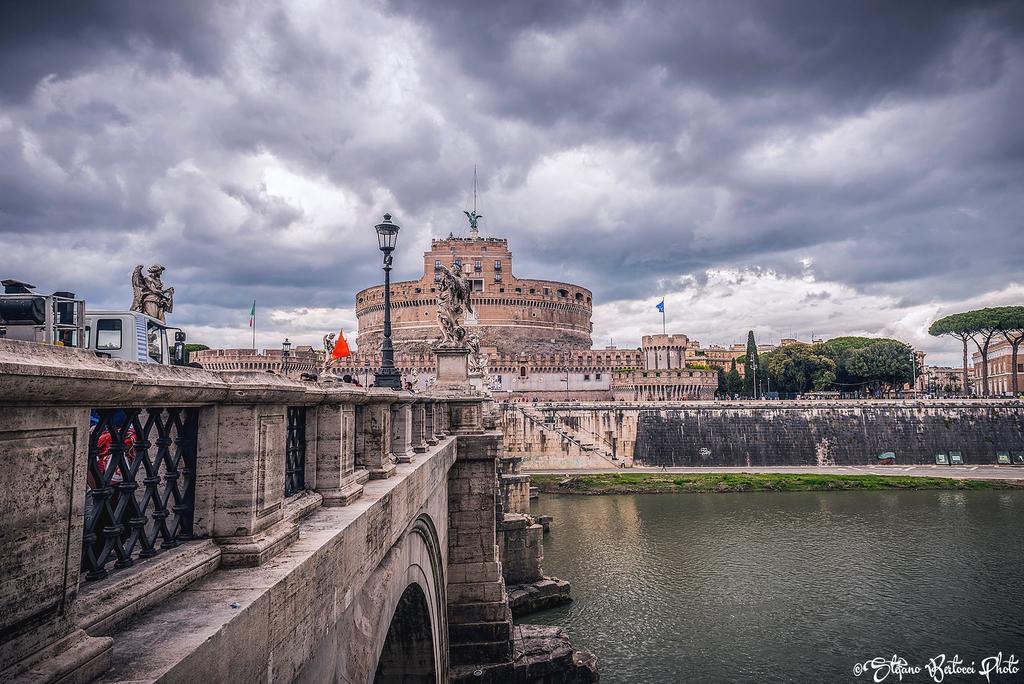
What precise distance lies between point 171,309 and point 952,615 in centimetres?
1973

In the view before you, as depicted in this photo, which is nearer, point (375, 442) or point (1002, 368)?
point (375, 442)

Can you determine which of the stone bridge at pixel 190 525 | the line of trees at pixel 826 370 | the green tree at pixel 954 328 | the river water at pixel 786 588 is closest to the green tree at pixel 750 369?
the line of trees at pixel 826 370

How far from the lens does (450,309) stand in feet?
44.8

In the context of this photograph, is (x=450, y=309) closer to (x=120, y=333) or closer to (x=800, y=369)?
(x=120, y=333)

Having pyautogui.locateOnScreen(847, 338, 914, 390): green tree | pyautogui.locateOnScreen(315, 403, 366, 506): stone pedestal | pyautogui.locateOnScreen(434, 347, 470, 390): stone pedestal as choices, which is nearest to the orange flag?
pyautogui.locateOnScreen(434, 347, 470, 390): stone pedestal

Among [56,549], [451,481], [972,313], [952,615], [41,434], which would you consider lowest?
[952,615]

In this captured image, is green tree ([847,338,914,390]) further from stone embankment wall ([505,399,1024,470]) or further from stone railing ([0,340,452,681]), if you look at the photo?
stone railing ([0,340,452,681])

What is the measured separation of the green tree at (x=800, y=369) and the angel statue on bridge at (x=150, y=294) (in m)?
68.2

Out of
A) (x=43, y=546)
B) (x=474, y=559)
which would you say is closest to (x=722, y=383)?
(x=474, y=559)

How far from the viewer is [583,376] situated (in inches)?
2569

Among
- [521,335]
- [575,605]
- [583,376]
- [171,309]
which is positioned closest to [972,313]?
[583,376]

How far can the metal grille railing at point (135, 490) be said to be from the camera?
209 centimetres

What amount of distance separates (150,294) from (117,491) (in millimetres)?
8313

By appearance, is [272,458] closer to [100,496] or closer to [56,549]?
[100,496]
